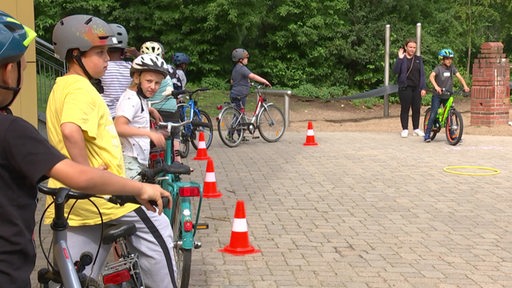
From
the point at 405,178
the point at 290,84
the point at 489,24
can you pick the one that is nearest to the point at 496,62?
the point at 405,178

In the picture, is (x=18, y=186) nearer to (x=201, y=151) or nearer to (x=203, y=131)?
(x=201, y=151)

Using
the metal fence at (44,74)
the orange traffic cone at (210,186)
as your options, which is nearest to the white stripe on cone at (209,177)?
the orange traffic cone at (210,186)

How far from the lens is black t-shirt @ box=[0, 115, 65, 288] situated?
7.57 feet

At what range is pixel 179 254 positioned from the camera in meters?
4.98

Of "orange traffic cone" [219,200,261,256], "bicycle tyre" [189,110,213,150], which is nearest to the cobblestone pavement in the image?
"orange traffic cone" [219,200,261,256]

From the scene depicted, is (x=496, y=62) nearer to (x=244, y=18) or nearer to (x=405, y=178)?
(x=405, y=178)

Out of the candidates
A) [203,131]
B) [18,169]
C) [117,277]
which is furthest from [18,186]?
[203,131]

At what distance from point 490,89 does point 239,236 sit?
1263 cm

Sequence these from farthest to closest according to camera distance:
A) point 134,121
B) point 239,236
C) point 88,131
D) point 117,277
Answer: point 239,236, point 134,121, point 117,277, point 88,131

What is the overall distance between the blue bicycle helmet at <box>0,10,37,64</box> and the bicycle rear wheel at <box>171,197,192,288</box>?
2.61 meters

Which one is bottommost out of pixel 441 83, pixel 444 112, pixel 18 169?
pixel 444 112

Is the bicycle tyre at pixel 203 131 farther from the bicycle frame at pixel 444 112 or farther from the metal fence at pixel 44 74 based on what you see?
the bicycle frame at pixel 444 112

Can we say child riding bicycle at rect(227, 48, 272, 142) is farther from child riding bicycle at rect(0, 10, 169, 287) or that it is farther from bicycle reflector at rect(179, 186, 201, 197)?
child riding bicycle at rect(0, 10, 169, 287)

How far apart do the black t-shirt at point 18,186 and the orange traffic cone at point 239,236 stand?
392cm
